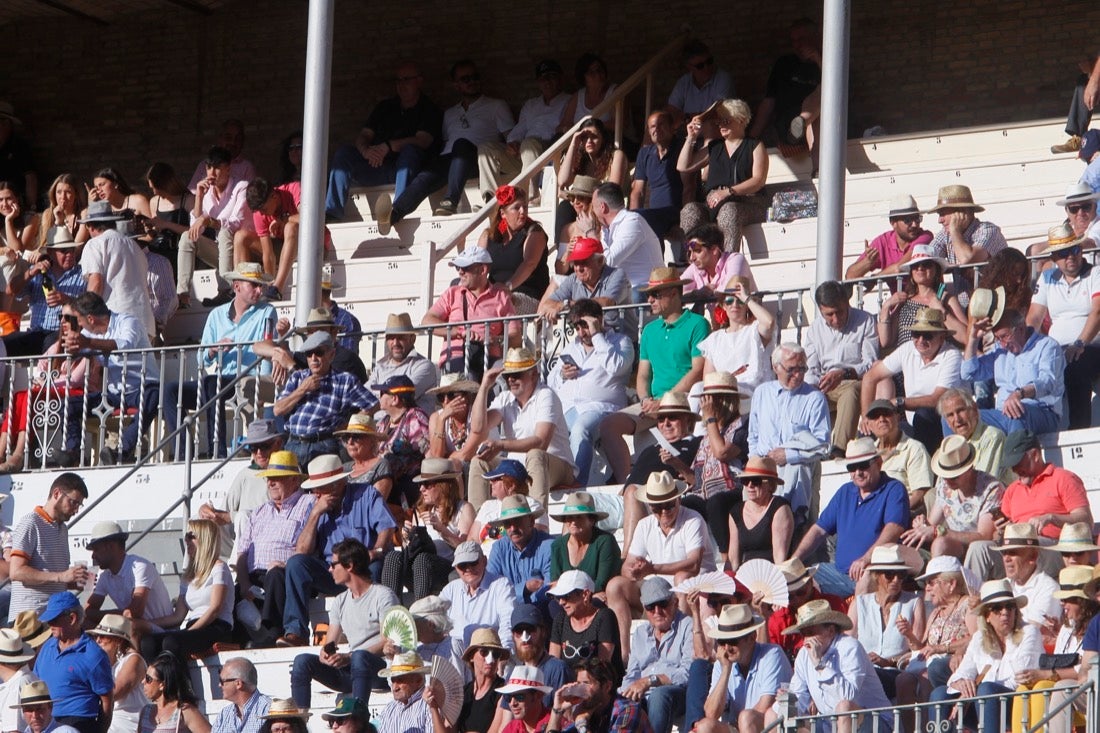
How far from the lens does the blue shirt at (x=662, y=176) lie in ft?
54.9

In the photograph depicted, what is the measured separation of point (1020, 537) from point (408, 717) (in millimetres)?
2876

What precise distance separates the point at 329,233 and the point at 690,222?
349 cm

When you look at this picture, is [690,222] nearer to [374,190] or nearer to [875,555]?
[374,190]

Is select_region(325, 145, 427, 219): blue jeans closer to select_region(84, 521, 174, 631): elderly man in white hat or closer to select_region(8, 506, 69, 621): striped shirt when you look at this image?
select_region(8, 506, 69, 621): striped shirt

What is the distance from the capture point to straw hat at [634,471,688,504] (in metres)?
12.2

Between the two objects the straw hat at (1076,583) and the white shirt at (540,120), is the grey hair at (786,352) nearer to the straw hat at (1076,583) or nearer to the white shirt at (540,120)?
the straw hat at (1076,583)

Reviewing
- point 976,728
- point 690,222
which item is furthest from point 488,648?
point 690,222

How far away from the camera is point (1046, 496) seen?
11.9m

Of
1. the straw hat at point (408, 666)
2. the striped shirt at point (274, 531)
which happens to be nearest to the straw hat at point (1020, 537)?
the straw hat at point (408, 666)

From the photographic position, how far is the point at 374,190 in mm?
19078

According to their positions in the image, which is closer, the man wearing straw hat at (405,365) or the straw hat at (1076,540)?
the straw hat at (1076,540)

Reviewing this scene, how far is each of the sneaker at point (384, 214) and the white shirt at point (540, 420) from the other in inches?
188

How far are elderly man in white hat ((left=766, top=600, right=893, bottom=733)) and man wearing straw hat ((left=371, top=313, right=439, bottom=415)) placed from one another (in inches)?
167

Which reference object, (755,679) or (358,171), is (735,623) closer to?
(755,679)
